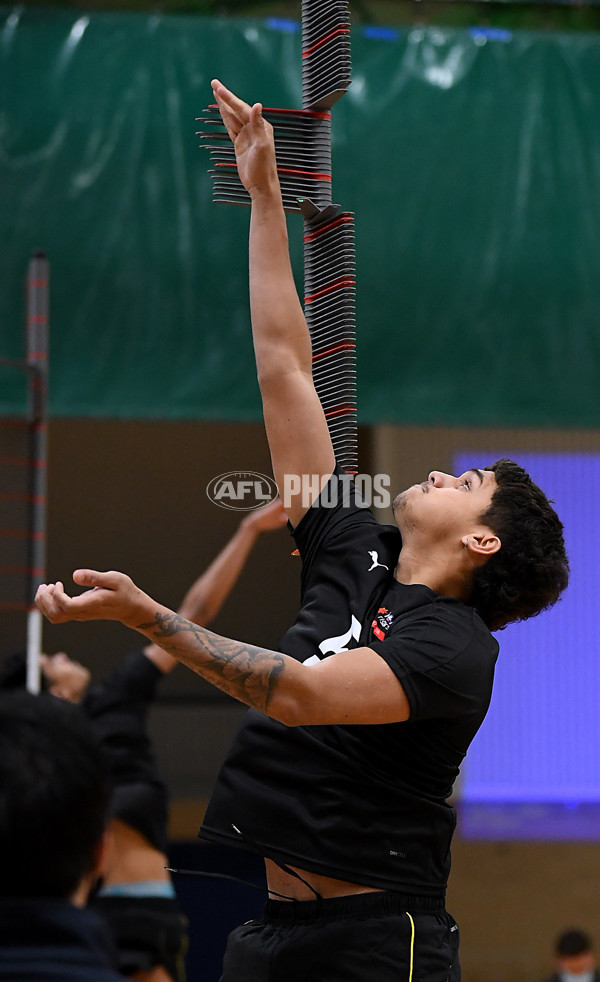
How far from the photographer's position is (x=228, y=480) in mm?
2217

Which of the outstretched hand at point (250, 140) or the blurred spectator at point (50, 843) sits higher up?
the outstretched hand at point (250, 140)

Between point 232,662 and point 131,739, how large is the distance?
7.51 feet

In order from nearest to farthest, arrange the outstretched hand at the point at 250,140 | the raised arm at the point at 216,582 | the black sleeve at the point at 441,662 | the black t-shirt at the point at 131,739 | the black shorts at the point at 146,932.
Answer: the black sleeve at the point at 441,662
the outstretched hand at the point at 250,140
the raised arm at the point at 216,582
the black shorts at the point at 146,932
the black t-shirt at the point at 131,739

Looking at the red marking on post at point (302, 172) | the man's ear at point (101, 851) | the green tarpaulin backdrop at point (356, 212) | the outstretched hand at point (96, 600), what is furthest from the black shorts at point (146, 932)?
the man's ear at point (101, 851)

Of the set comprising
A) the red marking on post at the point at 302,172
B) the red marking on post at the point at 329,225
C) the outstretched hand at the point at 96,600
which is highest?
the red marking on post at the point at 302,172

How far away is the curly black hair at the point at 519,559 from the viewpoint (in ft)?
6.79

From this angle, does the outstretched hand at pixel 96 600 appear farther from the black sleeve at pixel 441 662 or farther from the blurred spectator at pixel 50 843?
the blurred spectator at pixel 50 843

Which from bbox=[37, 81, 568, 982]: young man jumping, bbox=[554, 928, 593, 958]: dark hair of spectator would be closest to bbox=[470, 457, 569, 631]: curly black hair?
bbox=[37, 81, 568, 982]: young man jumping

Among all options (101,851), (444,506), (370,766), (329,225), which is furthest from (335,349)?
(101,851)

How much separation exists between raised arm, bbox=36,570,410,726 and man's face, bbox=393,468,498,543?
1.18ft

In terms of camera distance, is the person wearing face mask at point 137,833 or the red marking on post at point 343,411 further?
the person wearing face mask at point 137,833

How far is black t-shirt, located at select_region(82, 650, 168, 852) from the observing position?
12.6 feet

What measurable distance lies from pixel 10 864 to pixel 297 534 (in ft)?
3.89

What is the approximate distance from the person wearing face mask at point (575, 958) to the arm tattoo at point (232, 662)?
449cm
